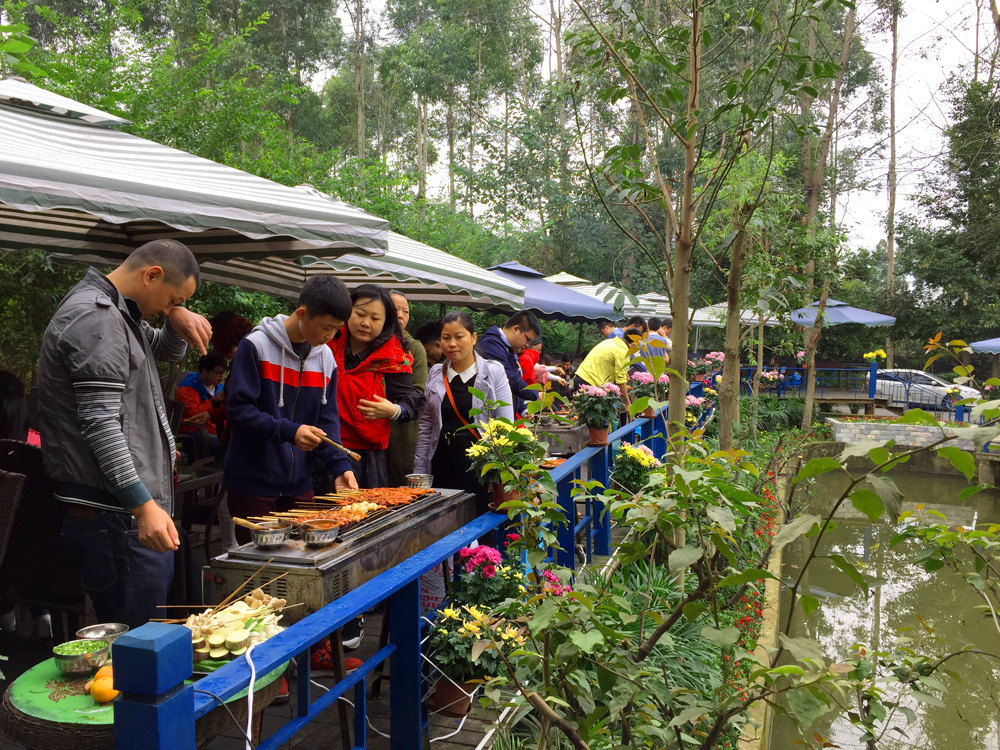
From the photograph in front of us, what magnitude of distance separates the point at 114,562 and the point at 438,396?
80.8 inches

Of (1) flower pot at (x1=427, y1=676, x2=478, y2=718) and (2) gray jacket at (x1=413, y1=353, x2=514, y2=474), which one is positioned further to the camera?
(2) gray jacket at (x1=413, y1=353, x2=514, y2=474)

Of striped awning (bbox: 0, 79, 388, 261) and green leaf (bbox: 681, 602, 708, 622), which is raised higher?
striped awning (bbox: 0, 79, 388, 261)

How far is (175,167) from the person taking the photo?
3.64m

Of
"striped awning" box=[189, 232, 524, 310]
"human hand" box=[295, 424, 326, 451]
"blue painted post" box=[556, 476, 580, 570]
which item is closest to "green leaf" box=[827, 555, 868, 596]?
"human hand" box=[295, 424, 326, 451]

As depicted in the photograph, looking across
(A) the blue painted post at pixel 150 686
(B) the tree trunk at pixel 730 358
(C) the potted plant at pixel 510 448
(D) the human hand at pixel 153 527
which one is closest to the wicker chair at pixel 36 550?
(D) the human hand at pixel 153 527

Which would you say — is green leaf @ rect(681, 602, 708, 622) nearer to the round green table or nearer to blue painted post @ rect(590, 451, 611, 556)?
the round green table

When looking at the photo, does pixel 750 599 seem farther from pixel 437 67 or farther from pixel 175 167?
pixel 437 67

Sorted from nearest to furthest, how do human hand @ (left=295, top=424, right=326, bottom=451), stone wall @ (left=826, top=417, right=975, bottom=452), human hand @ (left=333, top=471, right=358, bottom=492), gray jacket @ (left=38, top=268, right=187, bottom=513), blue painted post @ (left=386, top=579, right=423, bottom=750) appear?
gray jacket @ (left=38, top=268, right=187, bottom=513), blue painted post @ (left=386, top=579, right=423, bottom=750), human hand @ (left=295, top=424, right=326, bottom=451), human hand @ (left=333, top=471, right=358, bottom=492), stone wall @ (left=826, top=417, right=975, bottom=452)

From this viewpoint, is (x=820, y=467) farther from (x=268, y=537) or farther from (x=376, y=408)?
(x=376, y=408)

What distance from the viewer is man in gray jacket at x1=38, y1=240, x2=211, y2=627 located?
232cm

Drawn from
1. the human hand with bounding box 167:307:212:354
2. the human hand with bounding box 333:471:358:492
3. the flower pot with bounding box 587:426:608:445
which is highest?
the human hand with bounding box 167:307:212:354

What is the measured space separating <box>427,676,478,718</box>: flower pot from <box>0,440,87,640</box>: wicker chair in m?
1.53

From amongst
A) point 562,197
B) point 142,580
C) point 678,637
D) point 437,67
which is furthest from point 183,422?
point 437,67

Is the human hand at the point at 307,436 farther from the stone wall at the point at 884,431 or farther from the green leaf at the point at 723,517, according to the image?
the stone wall at the point at 884,431
